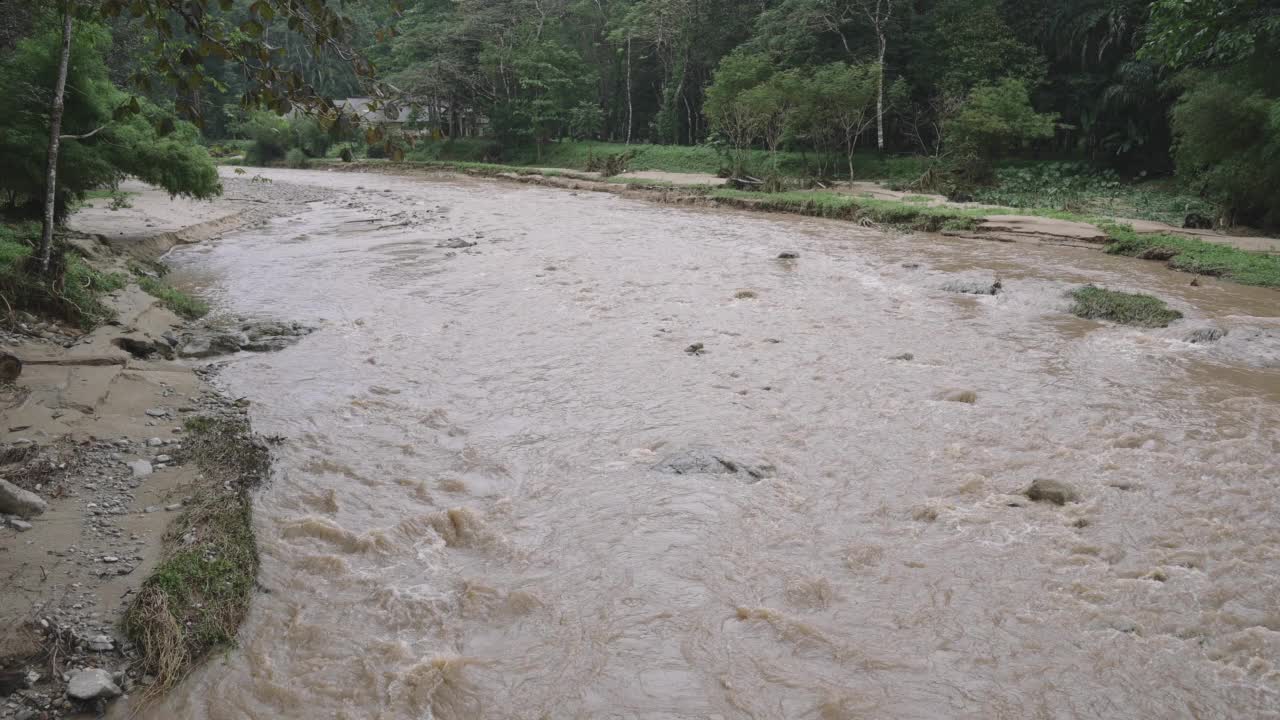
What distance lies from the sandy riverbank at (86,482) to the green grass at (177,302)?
0.76 meters

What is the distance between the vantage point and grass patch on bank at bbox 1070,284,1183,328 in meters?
11.6

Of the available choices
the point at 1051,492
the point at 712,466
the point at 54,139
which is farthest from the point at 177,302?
the point at 1051,492

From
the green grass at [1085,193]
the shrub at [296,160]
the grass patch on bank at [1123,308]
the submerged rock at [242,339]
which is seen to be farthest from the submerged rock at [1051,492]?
the shrub at [296,160]

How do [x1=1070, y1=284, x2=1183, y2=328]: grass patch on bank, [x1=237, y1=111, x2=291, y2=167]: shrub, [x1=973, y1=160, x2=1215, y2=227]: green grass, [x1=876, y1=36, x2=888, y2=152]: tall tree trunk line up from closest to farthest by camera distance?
[x1=1070, y1=284, x2=1183, y2=328]: grass patch on bank
[x1=973, y1=160, x2=1215, y2=227]: green grass
[x1=876, y1=36, x2=888, y2=152]: tall tree trunk
[x1=237, y1=111, x2=291, y2=167]: shrub

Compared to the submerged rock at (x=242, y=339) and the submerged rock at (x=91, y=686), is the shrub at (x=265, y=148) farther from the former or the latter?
the submerged rock at (x=91, y=686)

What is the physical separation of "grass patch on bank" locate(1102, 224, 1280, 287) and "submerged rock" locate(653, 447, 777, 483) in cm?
1229

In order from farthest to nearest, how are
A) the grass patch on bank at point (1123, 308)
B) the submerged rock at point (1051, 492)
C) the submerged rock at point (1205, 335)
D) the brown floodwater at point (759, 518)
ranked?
the grass patch on bank at point (1123, 308) → the submerged rock at point (1205, 335) → the submerged rock at point (1051, 492) → the brown floodwater at point (759, 518)

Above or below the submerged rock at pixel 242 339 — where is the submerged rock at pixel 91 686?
Answer: below

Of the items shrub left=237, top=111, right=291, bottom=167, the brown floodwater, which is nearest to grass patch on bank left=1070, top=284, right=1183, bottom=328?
the brown floodwater

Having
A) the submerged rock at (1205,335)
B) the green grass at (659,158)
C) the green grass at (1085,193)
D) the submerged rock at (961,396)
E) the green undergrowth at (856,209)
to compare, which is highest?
the green grass at (659,158)

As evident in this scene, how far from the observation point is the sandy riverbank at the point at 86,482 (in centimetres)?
374

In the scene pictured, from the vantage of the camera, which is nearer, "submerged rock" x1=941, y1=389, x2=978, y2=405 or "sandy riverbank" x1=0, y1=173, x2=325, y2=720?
"sandy riverbank" x1=0, y1=173, x2=325, y2=720

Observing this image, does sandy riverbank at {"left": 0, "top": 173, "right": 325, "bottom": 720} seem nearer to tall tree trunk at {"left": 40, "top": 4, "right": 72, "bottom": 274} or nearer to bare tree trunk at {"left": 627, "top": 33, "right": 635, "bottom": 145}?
tall tree trunk at {"left": 40, "top": 4, "right": 72, "bottom": 274}

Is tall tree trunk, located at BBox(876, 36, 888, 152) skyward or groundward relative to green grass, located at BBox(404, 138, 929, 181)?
skyward
